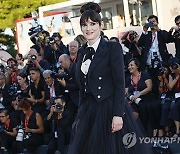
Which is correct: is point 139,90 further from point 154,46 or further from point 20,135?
point 20,135

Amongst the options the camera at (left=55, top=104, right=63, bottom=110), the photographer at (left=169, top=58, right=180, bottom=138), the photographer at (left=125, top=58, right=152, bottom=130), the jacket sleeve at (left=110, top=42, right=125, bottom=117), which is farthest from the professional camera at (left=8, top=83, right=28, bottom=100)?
the jacket sleeve at (left=110, top=42, right=125, bottom=117)

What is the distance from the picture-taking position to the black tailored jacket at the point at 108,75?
14.7 feet

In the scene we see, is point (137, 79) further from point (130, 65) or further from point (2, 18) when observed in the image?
point (2, 18)

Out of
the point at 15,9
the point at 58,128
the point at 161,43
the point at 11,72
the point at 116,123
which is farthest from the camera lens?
the point at 15,9

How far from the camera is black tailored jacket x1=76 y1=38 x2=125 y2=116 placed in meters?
4.49

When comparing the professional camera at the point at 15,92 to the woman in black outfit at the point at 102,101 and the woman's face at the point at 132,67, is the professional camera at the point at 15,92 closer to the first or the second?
the woman's face at the point at 132,67

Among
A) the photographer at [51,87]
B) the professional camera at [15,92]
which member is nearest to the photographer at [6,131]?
the professional camera at [15,92]

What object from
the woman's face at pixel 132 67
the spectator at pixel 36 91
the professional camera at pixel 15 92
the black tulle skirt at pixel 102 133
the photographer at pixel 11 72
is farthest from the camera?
the photographer at pixel 11 72

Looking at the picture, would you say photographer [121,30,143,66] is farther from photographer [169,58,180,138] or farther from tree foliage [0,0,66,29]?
tree foliage [0,0,66,29]

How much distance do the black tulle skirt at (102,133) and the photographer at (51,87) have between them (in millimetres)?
4488

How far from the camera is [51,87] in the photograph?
965cm

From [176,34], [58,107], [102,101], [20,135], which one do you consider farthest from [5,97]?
[102,101]

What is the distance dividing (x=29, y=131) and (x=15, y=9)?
1998cm

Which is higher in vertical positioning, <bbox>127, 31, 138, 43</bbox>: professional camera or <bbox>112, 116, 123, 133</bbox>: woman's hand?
<bbox>127, 31, 138, 43</bbox>: professional camera
